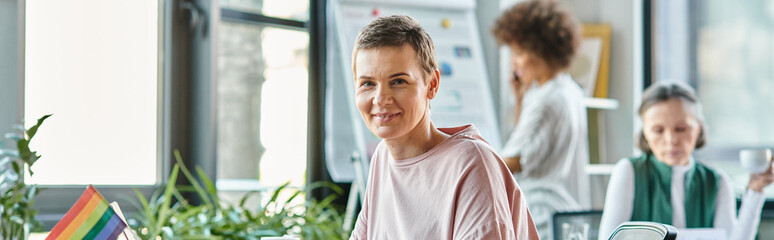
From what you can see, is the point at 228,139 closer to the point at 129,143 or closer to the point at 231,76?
the point at 231,76

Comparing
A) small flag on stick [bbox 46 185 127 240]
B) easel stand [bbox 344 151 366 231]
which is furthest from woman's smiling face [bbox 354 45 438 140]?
easel stand [bbox 344 151 366 231]

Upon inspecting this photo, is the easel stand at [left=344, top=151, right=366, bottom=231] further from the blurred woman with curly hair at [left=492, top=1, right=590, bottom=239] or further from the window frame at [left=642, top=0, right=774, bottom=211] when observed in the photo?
the window frame at [left=642, top=0, right=774, bottom=211]

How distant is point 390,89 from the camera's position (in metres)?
1.06

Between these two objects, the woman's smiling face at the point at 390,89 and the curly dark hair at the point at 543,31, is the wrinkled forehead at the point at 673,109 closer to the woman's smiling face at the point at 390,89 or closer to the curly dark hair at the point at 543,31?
the curly dark hair at the point at 543,31

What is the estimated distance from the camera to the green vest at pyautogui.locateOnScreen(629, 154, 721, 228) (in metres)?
2.22

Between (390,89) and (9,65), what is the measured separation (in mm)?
2001

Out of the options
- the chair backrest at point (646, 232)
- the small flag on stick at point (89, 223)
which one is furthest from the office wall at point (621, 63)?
the small flag on stick at point (89, 223)

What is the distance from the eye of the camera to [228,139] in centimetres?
342

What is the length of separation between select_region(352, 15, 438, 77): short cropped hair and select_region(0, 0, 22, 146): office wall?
75.1 inches

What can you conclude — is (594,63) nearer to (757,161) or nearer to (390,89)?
(757,161)

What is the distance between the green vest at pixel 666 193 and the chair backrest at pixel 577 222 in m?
0.13

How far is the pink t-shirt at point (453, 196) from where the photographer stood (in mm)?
995

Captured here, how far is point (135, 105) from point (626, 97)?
270cm

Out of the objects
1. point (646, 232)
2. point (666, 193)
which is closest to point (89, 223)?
point (646, 232)
